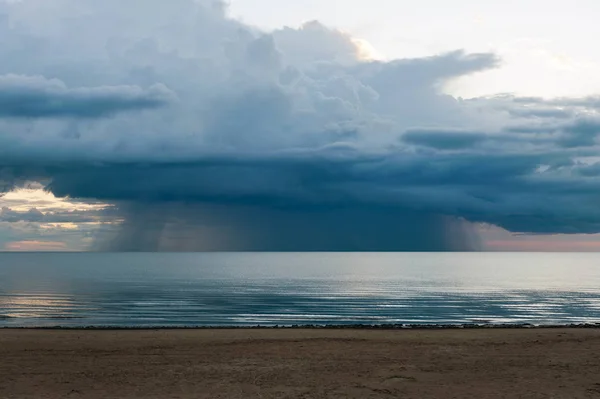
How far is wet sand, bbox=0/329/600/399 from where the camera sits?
22.8m

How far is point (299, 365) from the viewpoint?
90.0 ft

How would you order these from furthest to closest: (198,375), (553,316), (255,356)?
(553,316), (255,356), (198,375)

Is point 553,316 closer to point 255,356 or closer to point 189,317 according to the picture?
point 189,317

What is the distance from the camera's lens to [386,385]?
2370 centimetres

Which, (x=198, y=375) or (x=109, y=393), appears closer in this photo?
(x=109, y=393)

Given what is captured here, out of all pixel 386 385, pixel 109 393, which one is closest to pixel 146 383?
pixel 109 393

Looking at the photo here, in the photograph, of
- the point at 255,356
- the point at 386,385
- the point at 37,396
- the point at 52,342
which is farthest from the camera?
the point at 52,342

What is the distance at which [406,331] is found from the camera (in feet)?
137

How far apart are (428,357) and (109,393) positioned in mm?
15529

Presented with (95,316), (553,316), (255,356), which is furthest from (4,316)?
(553,316)

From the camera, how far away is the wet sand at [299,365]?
899 inches

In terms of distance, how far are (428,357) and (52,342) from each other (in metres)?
21.2

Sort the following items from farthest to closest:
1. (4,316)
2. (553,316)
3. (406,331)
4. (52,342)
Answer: (553,316), (4,316), (406,331), (52,342)

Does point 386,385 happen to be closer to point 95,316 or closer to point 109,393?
point 109,393
